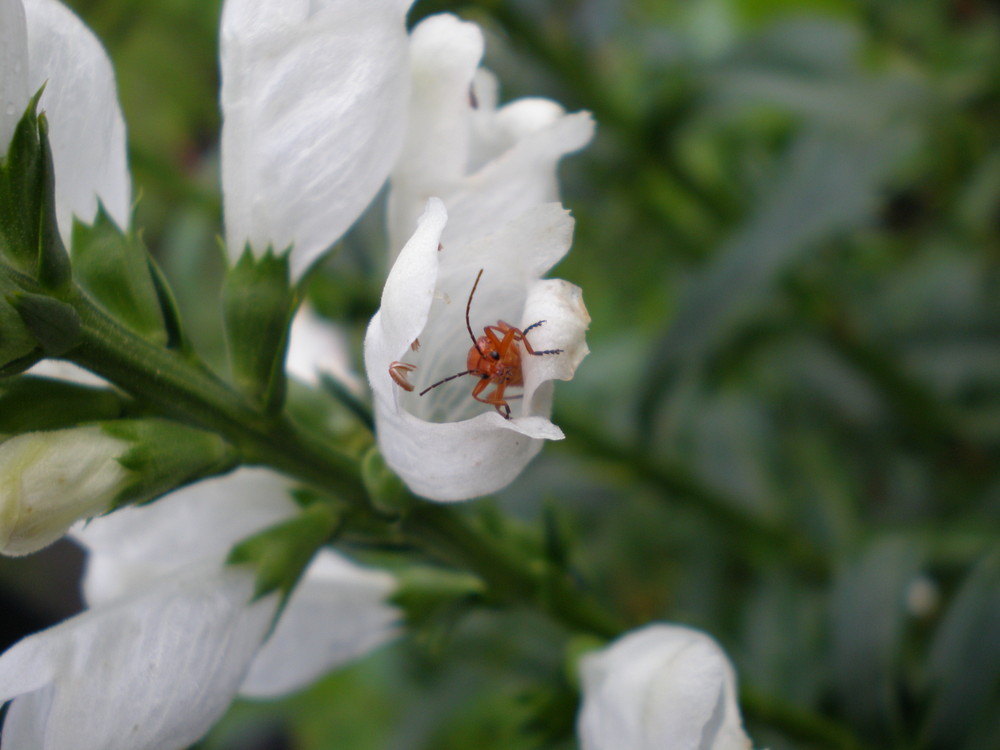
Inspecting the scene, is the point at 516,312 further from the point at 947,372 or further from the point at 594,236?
the point at 594,236

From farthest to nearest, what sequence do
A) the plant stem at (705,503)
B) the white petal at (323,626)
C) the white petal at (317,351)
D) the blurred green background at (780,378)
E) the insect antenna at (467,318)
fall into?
the plant stem at (705,503), the blurred green background at (780,378), the white petal at (317,351), the white petal at (323,626), the insect antenna at (467,318)

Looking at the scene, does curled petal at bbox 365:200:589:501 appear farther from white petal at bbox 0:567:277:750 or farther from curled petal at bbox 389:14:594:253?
white petal at bbox 0:567:277:750

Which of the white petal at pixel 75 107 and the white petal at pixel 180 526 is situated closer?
the white petal at pixel 75 107

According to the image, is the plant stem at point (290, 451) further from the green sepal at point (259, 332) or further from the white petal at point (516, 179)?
the white petal at point (516, 179)

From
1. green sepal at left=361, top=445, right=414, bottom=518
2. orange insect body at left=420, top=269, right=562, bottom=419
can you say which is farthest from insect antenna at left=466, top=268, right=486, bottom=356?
green sepal at left=361, top=445, right=414, bottom=518

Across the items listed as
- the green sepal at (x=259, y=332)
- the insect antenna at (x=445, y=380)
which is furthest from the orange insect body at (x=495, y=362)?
the green sepal at (x=259, y=332)

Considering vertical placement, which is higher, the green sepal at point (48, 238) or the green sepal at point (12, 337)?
the green sepal at point (48, 238)

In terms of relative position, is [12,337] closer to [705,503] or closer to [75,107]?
[75,107]
